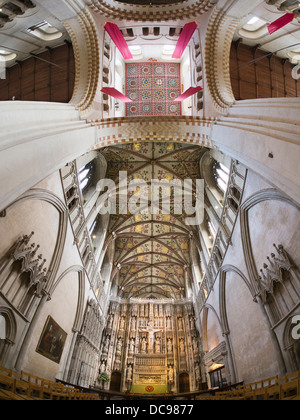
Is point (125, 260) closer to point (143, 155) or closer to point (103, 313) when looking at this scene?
point (103, 313)

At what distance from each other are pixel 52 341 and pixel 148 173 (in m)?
11.4

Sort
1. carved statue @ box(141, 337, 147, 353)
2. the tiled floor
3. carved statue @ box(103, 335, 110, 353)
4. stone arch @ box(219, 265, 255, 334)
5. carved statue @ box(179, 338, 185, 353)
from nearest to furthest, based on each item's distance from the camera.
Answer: stone arch @ box(219, 265, 255, 334), the tiled floor, carved statue @ box(103, 335, 110, 353), carved statue @ box(179, 338, 185, 353), carved statue @ box(141, 337, 147, 353)

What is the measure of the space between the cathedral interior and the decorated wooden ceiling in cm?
16

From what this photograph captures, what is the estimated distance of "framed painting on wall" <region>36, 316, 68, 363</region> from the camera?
35.8ft

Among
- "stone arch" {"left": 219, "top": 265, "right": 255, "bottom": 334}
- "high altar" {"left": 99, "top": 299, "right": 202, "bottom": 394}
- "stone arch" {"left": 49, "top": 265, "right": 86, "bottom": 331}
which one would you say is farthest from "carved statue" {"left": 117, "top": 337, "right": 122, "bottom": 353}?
"stone arch" {"left": 219, "top": 265, "right": 255, "bottom": 334}

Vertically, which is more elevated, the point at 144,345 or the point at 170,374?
the point at 144,345

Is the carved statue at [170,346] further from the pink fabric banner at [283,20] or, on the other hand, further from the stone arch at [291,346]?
the pink fabric banner at [283,20]

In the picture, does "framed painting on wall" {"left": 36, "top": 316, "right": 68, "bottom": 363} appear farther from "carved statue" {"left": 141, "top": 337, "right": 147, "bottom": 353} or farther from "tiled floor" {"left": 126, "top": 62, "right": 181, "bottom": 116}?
"carved statue" {"left": 141, "top": 337, "right": 147, "bottom": 353}

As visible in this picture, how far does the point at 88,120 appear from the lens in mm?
11336

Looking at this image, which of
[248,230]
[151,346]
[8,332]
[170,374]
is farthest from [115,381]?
[248,230]

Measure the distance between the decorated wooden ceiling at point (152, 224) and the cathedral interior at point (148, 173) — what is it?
16cm

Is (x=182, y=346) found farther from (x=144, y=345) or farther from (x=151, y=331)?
(x=144, y=345)

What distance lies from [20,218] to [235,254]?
9701 mm

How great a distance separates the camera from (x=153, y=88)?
629 inches
